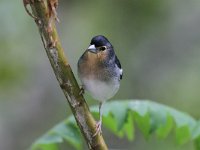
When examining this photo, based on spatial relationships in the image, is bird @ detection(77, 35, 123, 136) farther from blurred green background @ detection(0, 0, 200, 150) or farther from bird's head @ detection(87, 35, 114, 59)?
blurred green background @ detection(0, 0, 200, 150)

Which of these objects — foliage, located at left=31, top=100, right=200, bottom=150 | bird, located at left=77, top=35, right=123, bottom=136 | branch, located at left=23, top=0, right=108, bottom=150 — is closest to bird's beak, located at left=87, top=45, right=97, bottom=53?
bird, located at left=77, top=35, right=123, bottom=136

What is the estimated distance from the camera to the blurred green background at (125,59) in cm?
766

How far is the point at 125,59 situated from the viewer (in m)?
8.15

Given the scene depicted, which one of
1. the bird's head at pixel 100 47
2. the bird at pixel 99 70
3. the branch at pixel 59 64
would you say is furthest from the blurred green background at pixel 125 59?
the branch at pixel 59 64

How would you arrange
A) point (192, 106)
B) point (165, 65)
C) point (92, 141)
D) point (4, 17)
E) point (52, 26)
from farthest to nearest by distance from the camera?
1. point (165, 65)
2. point (192, 106)
3. point (4, 17)
4. point (92, 141)
5. point (52, 26)

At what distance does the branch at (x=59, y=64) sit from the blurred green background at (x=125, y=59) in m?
4.58

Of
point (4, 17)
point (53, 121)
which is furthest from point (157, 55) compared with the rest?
point (4, 17)

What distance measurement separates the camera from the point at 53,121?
786 centimetres

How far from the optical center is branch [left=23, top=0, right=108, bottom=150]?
229 centimetres

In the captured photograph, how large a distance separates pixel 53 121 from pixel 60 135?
4.49 meters

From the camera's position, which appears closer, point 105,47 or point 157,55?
point 105,47

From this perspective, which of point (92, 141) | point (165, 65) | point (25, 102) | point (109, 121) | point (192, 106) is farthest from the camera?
point (165, 65)

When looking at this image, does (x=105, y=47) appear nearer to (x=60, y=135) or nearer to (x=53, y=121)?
(x=60, y=135)

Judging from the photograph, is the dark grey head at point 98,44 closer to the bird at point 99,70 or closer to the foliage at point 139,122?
the bird at point 99,70
